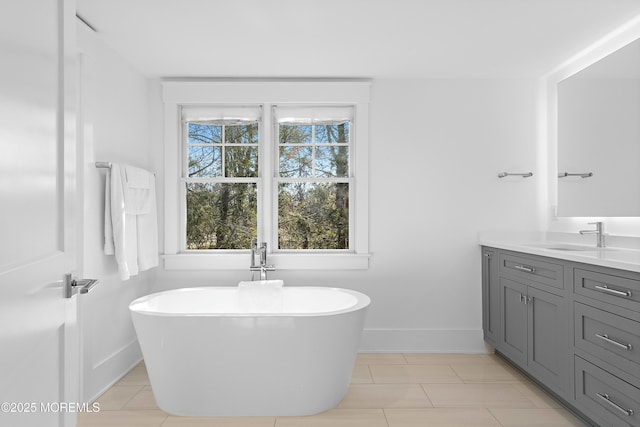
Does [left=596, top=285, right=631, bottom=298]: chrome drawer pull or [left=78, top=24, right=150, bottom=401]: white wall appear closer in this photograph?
[left=596, top=285, right=631, bottom=298]: chrome drawer pull

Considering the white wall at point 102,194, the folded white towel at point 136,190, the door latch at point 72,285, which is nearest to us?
the door latch at point 72,285

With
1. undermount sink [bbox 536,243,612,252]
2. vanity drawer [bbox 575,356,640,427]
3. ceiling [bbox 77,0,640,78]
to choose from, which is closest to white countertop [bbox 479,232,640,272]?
undermount sink [bbox 536,243,612,252]

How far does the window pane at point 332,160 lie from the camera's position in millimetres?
3854

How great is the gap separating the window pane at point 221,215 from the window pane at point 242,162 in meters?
0.10

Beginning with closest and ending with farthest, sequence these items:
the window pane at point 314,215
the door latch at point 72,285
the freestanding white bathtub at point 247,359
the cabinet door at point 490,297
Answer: the door latch at point 72,285 < the freestanding white bathtub at point 247,359 < the cabinet door at point 490,297 < the window pane at point 314,215

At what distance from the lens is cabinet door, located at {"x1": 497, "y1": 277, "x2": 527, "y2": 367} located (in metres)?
2.99

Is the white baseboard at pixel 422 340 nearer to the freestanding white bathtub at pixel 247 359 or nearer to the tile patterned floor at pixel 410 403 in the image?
the tile patterned floor at pixel 410 403

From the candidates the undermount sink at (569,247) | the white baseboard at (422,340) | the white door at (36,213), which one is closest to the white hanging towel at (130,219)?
the white door at (36,213)

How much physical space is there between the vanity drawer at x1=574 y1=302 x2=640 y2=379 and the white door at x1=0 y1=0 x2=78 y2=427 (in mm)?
2223

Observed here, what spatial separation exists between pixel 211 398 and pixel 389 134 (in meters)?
2.40

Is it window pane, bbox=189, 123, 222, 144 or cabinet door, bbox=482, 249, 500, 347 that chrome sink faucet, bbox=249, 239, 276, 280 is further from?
cabinet door, bbox=482, 249, 500, 347

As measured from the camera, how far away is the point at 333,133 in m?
3.85

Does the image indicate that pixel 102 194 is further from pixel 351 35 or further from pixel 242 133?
pixel 351 35

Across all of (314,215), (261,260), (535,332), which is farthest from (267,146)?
(535,332)
